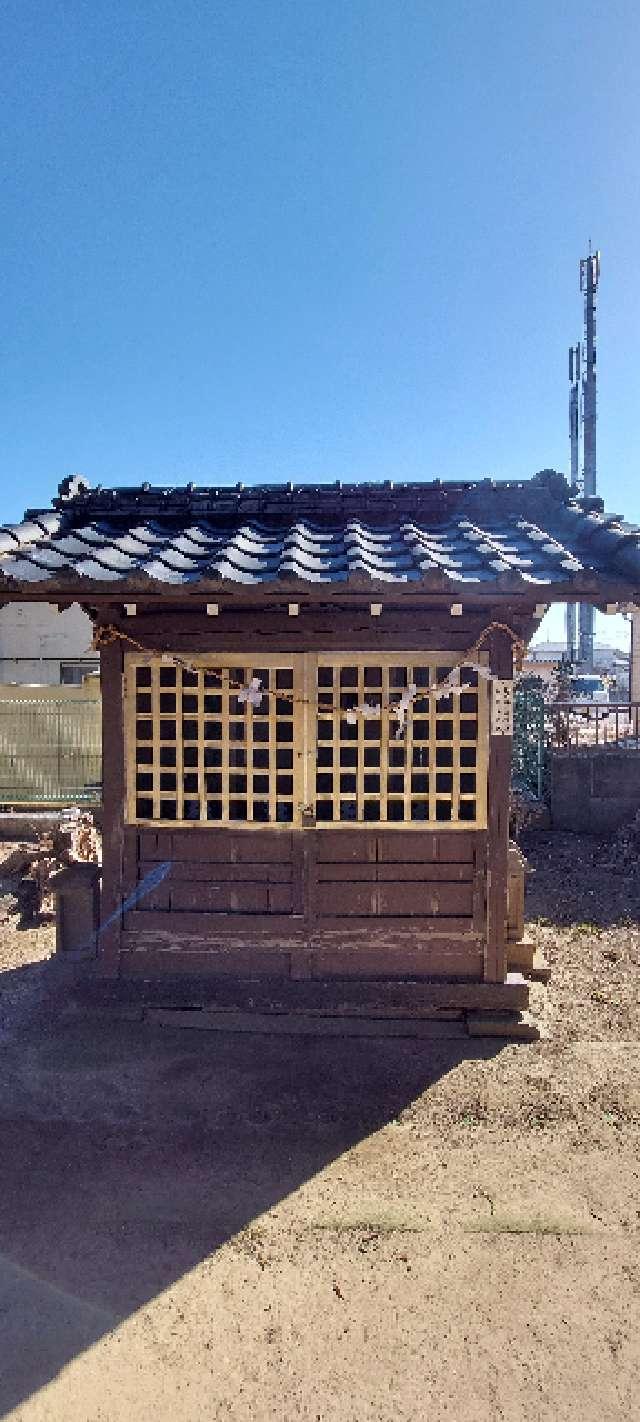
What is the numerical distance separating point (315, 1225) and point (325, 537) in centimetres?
412

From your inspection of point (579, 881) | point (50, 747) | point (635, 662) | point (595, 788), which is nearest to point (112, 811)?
point (579, 881)

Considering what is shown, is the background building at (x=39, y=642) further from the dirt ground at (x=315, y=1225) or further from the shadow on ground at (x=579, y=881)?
the dirt ground at (x=315, y=1225)

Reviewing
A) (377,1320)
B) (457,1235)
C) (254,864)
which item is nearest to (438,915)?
(254,864)

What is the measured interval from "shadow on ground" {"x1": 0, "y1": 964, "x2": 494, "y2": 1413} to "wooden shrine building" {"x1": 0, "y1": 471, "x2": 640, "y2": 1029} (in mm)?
583

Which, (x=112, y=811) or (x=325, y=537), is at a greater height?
(x=325, y=537)

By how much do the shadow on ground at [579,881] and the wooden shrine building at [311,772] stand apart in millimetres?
3297

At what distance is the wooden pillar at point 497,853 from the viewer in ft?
17.2

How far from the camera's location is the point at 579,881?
381 inches

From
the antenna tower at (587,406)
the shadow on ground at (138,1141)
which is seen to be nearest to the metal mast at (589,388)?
the antenna tower at (587,406)

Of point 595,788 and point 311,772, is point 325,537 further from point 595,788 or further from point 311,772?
point 595,788

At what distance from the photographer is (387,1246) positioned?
3301 mm

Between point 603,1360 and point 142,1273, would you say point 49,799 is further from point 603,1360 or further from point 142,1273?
point 603,1360

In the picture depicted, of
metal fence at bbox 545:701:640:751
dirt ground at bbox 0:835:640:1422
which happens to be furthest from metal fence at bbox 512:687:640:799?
dirt ground at bbox 0:835:640:1422

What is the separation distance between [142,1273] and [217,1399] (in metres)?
0.69
